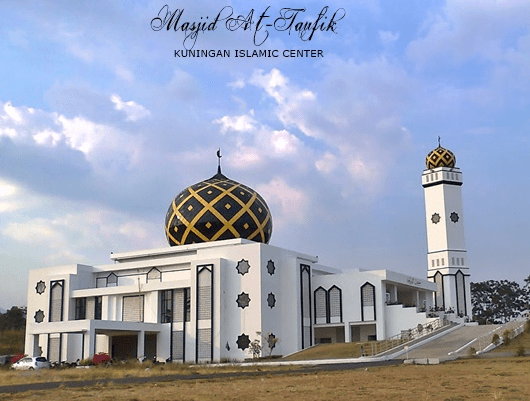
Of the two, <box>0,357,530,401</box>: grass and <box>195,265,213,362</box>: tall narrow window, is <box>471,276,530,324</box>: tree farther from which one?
<box>0,357,530,401</box>: grass

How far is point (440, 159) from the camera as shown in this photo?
47.9 m

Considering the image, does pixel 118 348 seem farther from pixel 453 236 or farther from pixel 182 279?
pixel 453 236

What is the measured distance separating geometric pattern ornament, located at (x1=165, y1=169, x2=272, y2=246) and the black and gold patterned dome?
14.0 m

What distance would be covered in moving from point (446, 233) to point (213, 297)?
17.9 m

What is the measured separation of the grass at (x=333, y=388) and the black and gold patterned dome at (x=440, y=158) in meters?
32.1

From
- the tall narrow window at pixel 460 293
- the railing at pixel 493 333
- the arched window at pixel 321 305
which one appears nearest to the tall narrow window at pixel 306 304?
the arched window at pixel 321 305

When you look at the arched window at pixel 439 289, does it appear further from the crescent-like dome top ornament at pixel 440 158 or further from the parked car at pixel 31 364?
the parked car at pixel 31 364

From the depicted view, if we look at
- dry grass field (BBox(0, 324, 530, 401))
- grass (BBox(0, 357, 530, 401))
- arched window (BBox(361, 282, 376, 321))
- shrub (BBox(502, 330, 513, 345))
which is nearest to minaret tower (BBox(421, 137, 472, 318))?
arched window (BBox(361, 282, 376, 321))

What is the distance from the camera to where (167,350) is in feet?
115

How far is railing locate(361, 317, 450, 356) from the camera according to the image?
97.7 feet

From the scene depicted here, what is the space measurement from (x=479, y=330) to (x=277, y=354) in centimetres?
972

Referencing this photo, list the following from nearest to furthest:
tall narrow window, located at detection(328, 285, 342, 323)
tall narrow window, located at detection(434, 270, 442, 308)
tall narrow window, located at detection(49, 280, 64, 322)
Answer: tall narrow window, located at detection(328, 285, 342, 323) → tall narrow window, located at detection(49, 280, 64, 322) → tall narrow window, located at detection(434, 270, 442, 308)

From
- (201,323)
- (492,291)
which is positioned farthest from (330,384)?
(492,291)

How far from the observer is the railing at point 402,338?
1173 inches
